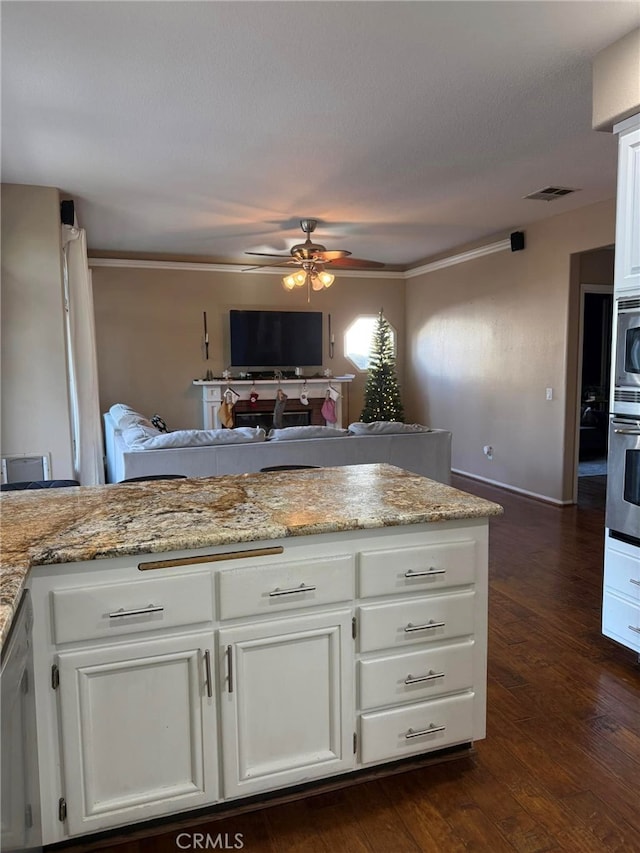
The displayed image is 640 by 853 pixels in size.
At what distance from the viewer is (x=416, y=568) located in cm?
190

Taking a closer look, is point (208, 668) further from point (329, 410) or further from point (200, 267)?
point (200, 267)

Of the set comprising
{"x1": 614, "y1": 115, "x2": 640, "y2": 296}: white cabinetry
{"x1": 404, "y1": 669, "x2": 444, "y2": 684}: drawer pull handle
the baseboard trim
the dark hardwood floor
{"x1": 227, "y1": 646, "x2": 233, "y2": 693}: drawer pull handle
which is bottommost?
the dark hardwood floor

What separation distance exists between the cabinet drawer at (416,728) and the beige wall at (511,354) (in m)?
3.98

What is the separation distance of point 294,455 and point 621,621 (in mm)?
2505

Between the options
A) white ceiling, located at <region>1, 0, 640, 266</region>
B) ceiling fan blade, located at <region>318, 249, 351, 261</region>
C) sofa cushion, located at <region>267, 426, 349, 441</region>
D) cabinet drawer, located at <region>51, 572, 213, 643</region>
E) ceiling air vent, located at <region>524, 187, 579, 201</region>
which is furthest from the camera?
ceiling fan blade, located at <region>318, 249, 351, 261</region>

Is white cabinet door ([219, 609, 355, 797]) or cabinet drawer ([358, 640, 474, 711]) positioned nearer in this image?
white cabinet door ([219, 609, 355, 797])

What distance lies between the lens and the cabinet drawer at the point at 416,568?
6.06 feet

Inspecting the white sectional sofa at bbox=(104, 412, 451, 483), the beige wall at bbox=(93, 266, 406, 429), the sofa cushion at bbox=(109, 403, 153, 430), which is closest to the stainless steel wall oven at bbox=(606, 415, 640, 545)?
the white sectional sofa at bbox=(104, 412, 451, 483)

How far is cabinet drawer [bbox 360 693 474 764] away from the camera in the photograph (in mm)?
1910

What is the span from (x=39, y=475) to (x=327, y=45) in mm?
3574

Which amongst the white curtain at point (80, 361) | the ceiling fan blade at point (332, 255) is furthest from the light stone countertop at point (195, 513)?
the ceiling fan blade at point (332, 255)

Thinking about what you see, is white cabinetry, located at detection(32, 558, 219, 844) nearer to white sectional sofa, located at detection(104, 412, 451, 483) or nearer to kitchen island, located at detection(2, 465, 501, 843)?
kitchen island, located at detection(2, 465, 501, 843)

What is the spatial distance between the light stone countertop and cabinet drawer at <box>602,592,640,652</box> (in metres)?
1.22

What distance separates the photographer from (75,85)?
9.36 feet
